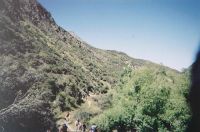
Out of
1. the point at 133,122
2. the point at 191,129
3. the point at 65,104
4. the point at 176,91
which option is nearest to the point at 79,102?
the point at 65,104

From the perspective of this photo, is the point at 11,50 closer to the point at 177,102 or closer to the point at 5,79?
the point at 5,79

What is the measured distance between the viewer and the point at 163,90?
119 ft

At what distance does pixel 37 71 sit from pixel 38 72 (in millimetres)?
755

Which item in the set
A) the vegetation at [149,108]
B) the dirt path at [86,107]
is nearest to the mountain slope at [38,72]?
the dirt path at [86,107]

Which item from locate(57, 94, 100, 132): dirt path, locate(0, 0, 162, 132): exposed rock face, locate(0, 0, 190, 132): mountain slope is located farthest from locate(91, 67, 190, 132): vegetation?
locate(0, 0, 162, 132): exposed rock face

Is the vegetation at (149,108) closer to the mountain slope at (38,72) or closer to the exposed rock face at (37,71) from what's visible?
the mountain slope at (38,72)

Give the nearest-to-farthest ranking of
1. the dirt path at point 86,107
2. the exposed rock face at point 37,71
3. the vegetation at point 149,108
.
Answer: the vegetation at point 149,108 → the exposed rock face at point 37,71 → the dirt path at point 86,107

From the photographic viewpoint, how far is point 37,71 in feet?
175

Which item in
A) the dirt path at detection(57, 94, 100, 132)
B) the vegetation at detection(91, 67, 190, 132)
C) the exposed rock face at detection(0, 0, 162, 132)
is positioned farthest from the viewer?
the dirt path at detection(57, 94, 100, 132)

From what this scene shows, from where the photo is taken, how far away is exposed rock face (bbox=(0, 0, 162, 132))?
3478 centimetres

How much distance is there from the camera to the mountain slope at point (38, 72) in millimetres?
34875

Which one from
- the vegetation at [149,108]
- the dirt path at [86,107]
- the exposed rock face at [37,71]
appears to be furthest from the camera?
the dirt path at [86,107]

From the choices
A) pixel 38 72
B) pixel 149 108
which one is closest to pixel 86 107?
pixel 38 72

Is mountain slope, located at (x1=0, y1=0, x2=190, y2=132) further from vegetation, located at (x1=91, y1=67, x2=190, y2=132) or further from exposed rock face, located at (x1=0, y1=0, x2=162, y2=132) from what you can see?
vegetation, located at (x1=91, y1=67, x2=190, y2=132)
